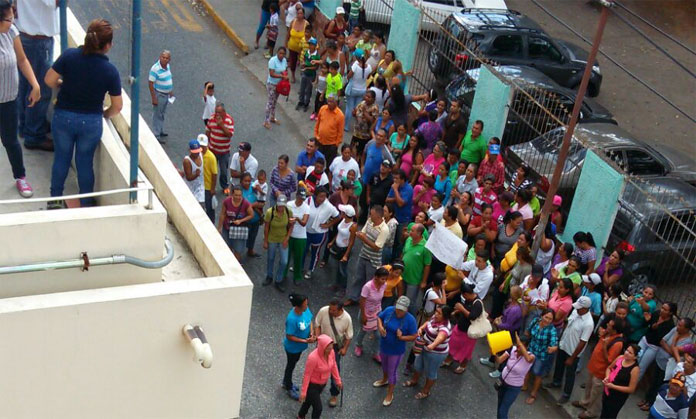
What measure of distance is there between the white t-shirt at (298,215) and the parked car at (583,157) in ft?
11.7

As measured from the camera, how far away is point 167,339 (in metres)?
6.54

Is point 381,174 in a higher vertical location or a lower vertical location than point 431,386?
higher

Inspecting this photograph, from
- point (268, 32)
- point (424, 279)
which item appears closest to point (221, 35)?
point (268, 32)

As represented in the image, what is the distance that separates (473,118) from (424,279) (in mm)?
4279

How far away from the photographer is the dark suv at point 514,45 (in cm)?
1752

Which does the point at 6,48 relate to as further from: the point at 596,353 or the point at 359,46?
the point at 359,46

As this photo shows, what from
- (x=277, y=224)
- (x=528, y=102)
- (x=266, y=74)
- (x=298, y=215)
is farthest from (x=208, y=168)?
(x=266, y=74)

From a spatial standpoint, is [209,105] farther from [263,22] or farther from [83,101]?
[83,101]

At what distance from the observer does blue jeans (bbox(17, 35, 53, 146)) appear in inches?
318

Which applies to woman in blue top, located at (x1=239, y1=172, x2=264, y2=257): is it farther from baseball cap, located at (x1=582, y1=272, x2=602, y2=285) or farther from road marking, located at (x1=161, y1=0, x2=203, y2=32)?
road marking, located at (x1=161, y1=0, x2=203, y2=32)

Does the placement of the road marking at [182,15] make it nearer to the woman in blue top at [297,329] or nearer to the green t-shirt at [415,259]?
the green t-shirt at [415,259]

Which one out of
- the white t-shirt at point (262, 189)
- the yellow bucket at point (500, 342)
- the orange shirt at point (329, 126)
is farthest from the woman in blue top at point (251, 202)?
the yellow bucket at point (500, 342)

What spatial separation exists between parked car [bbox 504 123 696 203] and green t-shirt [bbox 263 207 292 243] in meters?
3.82

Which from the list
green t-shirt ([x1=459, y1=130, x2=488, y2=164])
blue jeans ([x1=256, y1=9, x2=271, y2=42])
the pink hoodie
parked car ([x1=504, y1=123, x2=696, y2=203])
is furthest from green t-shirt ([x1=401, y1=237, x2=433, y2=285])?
blue jeans ([x1=256, y1=9, x2=271, y2=42])
